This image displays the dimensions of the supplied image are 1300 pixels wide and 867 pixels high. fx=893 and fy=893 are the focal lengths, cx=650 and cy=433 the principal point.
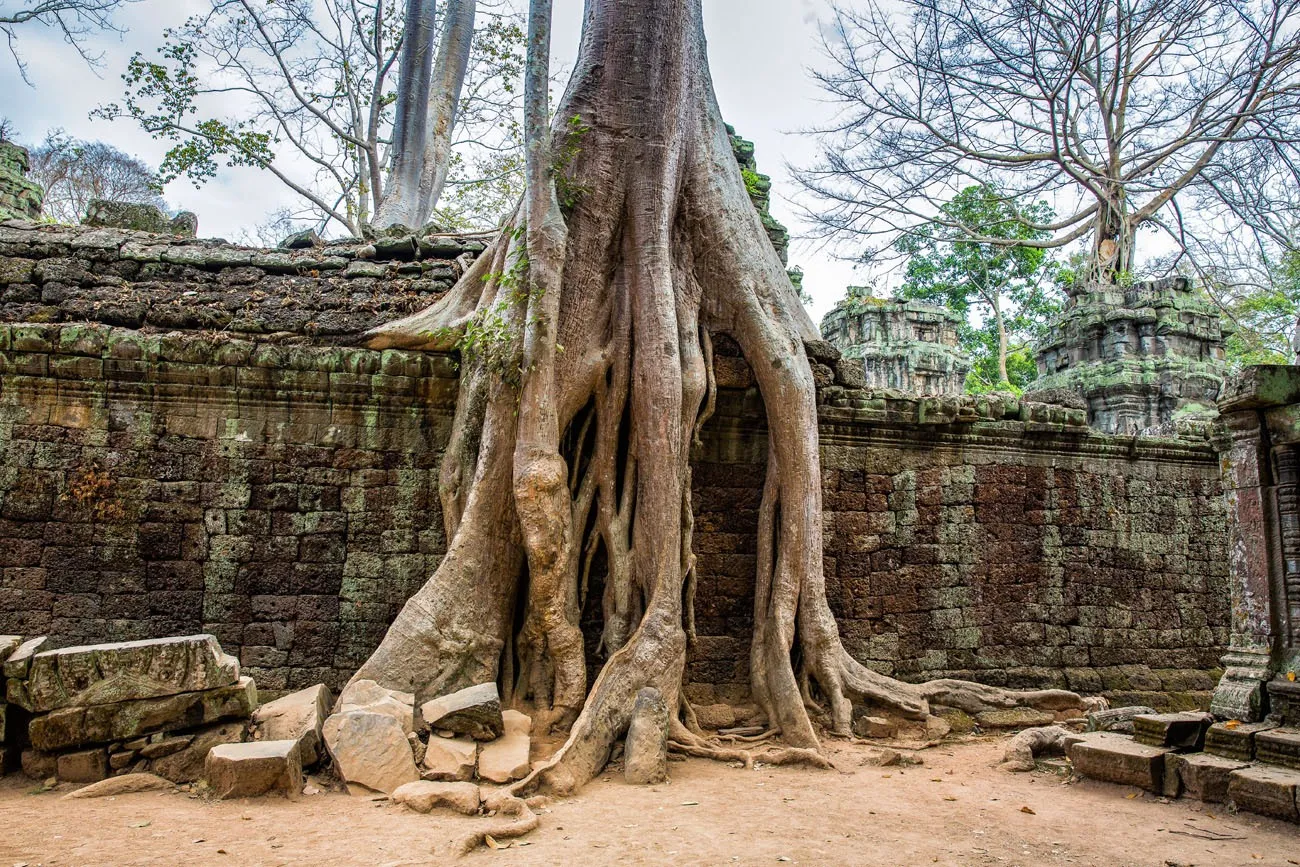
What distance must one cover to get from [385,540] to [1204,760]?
13.0ft

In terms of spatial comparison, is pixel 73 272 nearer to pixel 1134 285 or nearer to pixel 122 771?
pixel 122 771

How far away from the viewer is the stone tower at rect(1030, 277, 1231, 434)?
10.5 metres

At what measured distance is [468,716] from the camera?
3.71 metres

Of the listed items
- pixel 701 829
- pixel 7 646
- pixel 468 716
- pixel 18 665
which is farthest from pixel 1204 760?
pixel 7 646

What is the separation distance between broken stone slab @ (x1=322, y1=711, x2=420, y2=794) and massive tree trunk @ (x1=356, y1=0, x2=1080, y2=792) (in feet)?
1.65

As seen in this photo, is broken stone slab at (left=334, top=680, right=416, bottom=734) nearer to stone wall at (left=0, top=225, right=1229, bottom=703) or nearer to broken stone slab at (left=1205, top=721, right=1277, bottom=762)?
stone wall at (left=0, top=225, right=1229, bottom=703)

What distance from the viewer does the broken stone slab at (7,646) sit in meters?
3.38

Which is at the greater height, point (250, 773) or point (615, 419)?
point (615, 419)

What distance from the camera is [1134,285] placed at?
11.1 meters

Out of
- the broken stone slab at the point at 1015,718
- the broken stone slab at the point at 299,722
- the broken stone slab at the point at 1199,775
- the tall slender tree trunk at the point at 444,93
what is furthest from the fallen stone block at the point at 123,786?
the tall slender tree trunk at the point at 444,93

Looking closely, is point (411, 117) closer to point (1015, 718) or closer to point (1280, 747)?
point (1015, 718)

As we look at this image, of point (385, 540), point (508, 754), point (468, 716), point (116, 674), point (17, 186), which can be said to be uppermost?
point (17, 186)

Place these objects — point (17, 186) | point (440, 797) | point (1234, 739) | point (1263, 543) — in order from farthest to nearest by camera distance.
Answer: point (17, 186) → point (1263, 543) → point (1234, 739) → point (440, 797)

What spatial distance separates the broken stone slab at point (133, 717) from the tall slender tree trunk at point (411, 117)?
764 centimetres
